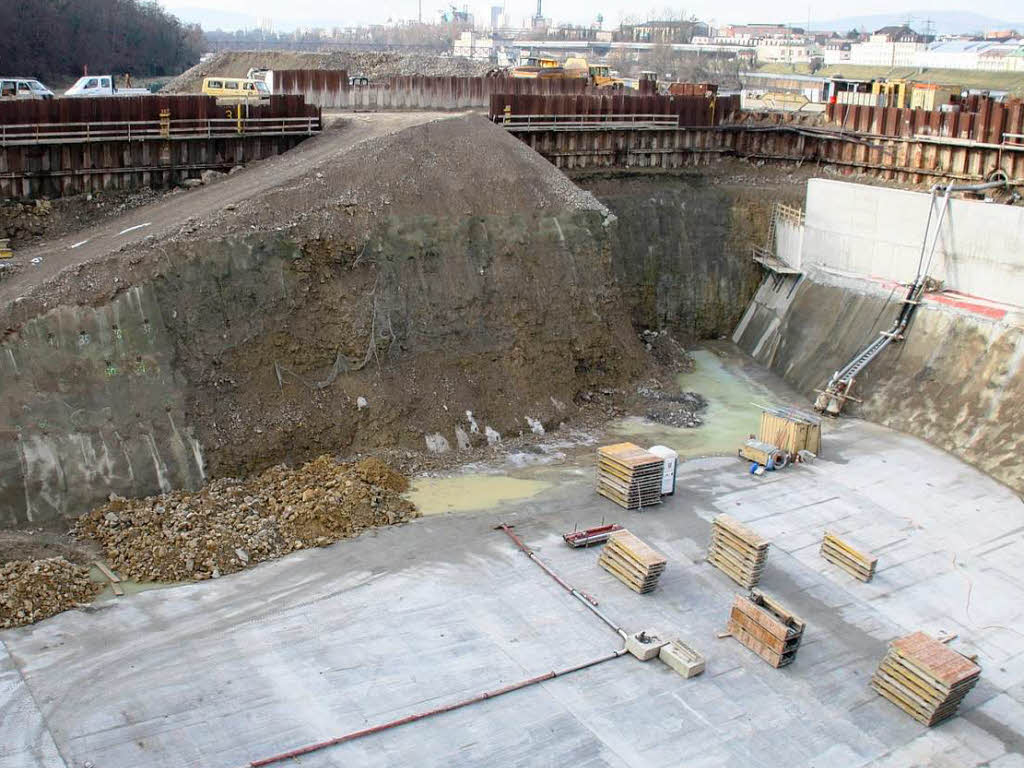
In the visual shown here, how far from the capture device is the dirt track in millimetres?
22562

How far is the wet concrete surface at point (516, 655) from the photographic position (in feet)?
48.3

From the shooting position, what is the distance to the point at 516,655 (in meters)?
16.8

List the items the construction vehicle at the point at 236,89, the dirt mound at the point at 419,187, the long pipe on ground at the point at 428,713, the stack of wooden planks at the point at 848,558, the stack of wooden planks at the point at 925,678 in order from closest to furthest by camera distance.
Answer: the long pipe on ground at the point at 428,713, the stack of wooden planks at the point at 925,678, the stack of wooden planks at the point at 848,558, the dirt mound at the point at 419,187, the construction vehicle at the point at 236,89

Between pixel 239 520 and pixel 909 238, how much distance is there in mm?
21807

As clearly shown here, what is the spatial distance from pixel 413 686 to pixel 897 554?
1095 centimetres

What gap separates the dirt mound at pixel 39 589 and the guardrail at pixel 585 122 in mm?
21813

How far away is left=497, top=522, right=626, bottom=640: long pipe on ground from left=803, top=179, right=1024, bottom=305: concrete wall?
1680 cm

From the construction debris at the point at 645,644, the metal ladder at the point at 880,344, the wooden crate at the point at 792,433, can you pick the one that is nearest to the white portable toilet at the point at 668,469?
the wooden crate at the point at 792,433

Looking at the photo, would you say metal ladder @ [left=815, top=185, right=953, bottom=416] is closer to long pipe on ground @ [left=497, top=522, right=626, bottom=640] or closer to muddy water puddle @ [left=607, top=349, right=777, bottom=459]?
muddy water puddle @ [left=607, top=349, right=777, bottom=459]

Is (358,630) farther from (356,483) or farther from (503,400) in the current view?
(503,400)

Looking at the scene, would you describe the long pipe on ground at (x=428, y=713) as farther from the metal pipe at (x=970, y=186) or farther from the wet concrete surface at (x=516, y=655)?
the metal pipe at (x=970, y=186)

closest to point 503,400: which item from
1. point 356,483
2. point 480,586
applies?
point 356,483

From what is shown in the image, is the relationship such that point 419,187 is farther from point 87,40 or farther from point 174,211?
point 87,40

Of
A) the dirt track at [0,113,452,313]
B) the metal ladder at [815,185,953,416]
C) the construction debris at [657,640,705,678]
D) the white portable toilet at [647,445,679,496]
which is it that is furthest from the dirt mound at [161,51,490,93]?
the construction debris at [657,640,705,678]
